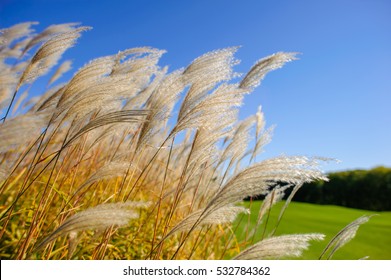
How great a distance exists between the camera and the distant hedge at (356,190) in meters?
21.4

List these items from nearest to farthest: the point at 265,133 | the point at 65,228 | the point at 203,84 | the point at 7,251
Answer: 1. the point at 65,228
2. the point at 203,84
3. the point at 7,251
4. the point at 265,133

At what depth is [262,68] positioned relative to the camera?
7.02ft

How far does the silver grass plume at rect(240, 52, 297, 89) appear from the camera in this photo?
6.94 feet

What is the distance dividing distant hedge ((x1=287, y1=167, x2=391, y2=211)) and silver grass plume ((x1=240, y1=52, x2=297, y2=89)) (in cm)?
2049

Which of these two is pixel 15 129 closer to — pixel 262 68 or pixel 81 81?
pixel 81 81

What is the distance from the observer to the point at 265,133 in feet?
9.73

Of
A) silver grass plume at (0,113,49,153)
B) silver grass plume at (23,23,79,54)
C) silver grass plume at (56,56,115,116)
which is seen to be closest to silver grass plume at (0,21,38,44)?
silver grass plume at (23,23,79,54)

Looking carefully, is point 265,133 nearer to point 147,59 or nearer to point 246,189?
point 147,59

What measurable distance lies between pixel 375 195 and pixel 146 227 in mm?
21857

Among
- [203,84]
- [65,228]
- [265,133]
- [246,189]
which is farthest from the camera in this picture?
Result: [265,133]

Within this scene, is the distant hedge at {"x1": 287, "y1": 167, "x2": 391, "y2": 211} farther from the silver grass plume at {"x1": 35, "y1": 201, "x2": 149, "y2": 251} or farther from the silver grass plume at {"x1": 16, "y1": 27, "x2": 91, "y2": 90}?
the silver grass plume at {"x1": 35, "y1": 201, "x2": 149, "y2": 251}

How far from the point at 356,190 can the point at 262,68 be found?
2303cm
